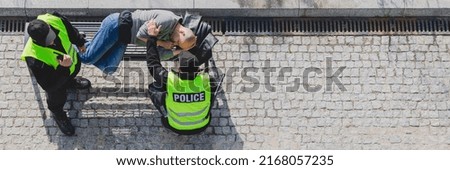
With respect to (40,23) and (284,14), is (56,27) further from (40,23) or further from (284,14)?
(284,14)

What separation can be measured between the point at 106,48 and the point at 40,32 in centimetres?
136

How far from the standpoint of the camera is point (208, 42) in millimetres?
7129

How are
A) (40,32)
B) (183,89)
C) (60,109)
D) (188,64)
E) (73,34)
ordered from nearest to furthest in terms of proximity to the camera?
(40,32)
(188,64)
(183,89)
(73,34)
(60,109)

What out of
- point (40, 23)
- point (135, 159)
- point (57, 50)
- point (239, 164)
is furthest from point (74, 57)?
point (239, 164)

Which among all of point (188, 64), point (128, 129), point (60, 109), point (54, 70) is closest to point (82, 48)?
point (54, 70)

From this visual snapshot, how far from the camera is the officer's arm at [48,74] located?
6473 mm

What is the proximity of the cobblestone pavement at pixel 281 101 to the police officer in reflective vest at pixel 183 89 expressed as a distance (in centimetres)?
98

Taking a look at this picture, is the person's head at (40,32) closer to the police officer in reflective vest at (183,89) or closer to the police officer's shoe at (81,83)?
the police officer in reflective vest at (183,89)

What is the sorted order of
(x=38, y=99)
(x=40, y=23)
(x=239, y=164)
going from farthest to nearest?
(x=38, y=99) < (x=239, y=164) < (x=40, y=23)

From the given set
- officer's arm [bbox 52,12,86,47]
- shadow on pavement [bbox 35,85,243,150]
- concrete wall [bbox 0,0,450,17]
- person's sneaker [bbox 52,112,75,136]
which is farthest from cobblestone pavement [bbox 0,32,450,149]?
officer's arm [bbox 52,12,86,47]

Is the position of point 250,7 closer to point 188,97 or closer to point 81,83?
point 188,97

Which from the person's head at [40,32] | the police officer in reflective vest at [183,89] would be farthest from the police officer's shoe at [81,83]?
the person's head at [40,32]

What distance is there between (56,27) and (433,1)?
5.69m

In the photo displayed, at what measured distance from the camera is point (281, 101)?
26.8 feet
